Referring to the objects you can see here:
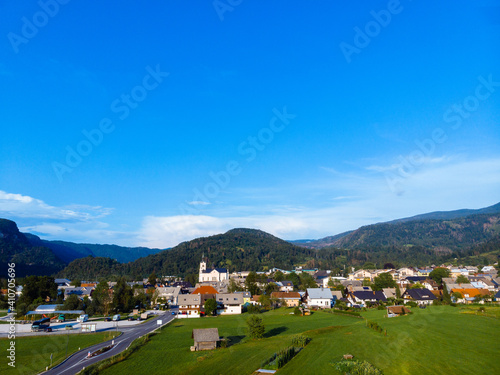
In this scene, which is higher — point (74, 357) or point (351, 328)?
point (74, 357)

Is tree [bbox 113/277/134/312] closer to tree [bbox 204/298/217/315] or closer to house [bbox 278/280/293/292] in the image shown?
tree [bbox 204/298/217/315]

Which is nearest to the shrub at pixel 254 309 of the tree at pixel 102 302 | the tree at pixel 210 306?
the tree at pixel 210 306

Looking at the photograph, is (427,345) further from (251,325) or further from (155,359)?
(155,359)

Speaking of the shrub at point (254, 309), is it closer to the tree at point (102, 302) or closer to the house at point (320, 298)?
the house at point (320, 298)

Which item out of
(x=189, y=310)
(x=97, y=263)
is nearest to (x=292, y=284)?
(x=189, y=310)

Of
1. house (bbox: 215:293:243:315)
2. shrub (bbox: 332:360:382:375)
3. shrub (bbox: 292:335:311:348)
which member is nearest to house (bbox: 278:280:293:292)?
house (bbox: 215:293:243:315)

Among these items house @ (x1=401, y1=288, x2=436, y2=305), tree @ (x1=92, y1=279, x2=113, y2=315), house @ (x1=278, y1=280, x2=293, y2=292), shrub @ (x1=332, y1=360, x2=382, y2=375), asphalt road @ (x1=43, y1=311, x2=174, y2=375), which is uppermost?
tree @ (x1=92, y1=279, x2=113, y2=315)
